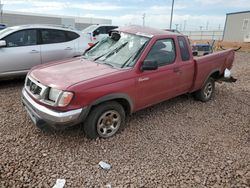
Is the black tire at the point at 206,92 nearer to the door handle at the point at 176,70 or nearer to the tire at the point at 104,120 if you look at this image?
the door handle at the point at 176,70

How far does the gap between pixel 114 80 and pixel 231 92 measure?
451cm

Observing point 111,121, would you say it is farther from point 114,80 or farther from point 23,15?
point 23,15

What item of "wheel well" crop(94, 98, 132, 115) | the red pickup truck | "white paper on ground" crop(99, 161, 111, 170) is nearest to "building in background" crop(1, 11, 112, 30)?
the red pickup truck

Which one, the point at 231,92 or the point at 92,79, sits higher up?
the point at 92,79

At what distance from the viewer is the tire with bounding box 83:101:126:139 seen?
3.23 metres

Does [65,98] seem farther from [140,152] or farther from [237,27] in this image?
[237,27]

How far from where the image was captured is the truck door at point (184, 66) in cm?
429

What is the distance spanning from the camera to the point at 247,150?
3416mm

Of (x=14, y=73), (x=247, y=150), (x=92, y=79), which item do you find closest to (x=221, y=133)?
(x=247, y=150)

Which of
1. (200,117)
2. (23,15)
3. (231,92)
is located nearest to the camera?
(200,117)

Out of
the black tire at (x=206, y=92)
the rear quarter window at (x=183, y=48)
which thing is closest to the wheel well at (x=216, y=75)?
the black tire at (x=206, y=92)

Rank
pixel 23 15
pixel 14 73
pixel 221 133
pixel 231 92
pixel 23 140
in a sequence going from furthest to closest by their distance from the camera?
pixel 23 15
pixel 231 92
pixel 14 73
pixel 221 133
pixel 23 140

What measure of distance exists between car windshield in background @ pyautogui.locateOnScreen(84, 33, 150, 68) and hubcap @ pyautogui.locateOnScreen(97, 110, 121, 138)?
841 millimetres

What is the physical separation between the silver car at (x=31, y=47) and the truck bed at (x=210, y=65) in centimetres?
379
